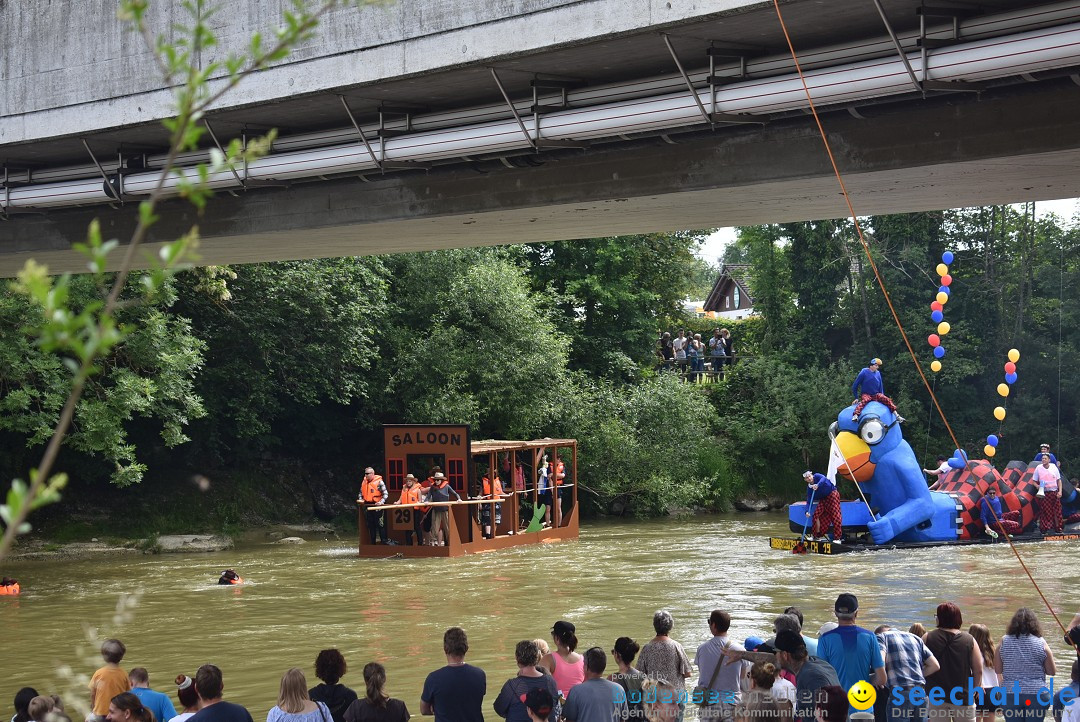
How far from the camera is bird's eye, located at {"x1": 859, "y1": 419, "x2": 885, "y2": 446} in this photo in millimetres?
25875

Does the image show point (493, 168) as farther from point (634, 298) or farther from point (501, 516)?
point (634, 298)

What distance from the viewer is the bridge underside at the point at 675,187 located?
11.0 meters

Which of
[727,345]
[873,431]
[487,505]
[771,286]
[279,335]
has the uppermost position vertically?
[771,286]

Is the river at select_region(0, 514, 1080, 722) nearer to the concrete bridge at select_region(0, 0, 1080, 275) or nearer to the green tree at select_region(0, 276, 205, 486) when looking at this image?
the green tree at select_region(0, 276, 205, 486)

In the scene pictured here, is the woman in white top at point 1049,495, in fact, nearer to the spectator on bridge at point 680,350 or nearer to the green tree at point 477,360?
the green tree at point 477,360

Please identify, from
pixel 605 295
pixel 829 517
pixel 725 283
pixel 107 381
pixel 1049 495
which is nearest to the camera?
pixel 829 517

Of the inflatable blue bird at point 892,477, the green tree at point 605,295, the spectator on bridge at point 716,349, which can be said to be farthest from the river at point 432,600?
the spectator on bridge at point 716,349

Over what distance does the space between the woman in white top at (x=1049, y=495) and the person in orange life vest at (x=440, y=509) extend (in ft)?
40.6

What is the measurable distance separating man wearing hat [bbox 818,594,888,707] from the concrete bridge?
13.4ft

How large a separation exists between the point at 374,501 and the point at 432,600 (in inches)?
257

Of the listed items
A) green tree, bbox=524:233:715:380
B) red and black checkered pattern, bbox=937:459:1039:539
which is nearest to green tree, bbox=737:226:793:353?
green tree, bbox=524:233:715:380

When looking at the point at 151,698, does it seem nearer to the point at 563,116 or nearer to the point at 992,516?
the point at 563,116

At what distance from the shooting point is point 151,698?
348 inches

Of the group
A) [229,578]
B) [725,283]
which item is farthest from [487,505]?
[725,283]
